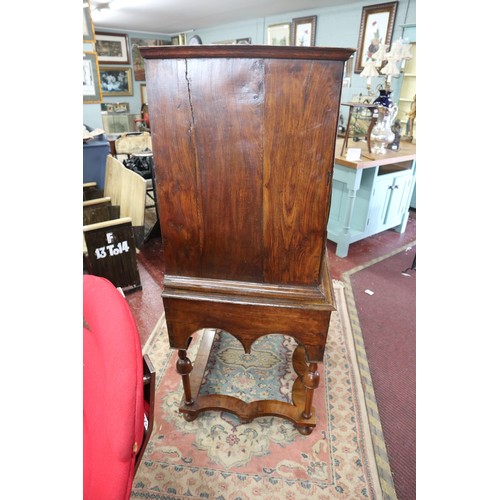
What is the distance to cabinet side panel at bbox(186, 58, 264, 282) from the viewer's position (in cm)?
83

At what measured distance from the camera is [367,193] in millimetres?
3029

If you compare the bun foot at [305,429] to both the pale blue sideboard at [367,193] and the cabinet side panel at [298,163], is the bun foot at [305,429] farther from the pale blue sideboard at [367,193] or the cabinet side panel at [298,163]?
the pale blue sideboard at [367,193]

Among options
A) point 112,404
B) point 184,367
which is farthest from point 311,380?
point 112,404

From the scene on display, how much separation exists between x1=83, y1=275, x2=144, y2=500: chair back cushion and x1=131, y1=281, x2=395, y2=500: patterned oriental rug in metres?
0.96

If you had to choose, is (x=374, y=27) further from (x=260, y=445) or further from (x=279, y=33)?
(x=260, y=445)

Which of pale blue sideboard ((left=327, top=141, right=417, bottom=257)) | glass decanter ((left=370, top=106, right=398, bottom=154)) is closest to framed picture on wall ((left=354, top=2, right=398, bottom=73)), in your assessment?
glass decanter ((left=370, top=106, right=398, bottom=154))

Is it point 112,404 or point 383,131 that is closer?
point 112,404

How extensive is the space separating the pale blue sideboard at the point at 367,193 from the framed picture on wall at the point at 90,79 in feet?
9.59

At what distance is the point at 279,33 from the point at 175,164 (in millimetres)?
6291

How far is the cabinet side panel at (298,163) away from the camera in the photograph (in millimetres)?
807

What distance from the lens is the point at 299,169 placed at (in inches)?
36.0
